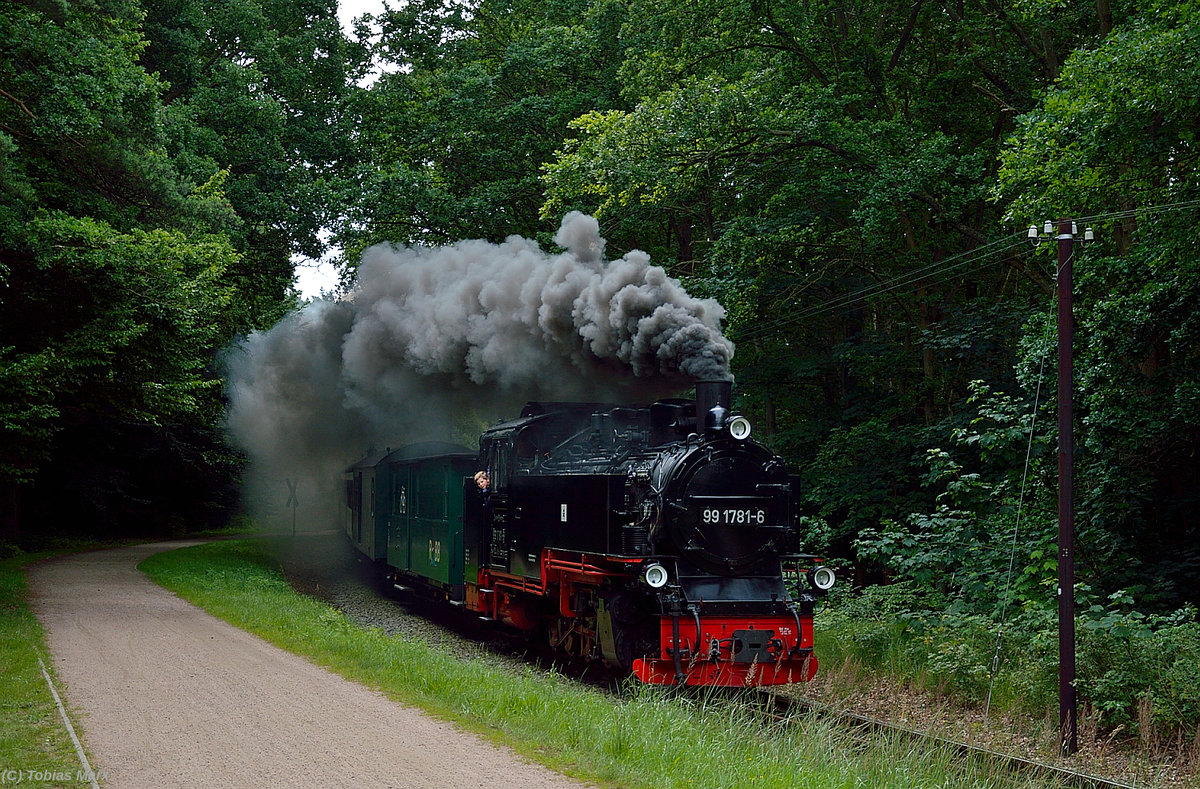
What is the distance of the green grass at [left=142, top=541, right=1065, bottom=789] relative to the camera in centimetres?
691

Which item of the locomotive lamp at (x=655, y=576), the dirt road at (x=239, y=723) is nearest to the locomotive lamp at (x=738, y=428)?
the locomotive lamp at (x=655, y=576)

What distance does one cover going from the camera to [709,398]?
1073 cm

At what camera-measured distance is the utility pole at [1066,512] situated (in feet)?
30.8

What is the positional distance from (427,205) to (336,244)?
12.6ft

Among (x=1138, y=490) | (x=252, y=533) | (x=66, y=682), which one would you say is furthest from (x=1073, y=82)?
(x=252, y=533)

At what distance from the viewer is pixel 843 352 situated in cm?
1995

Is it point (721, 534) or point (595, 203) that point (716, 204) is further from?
point (721, 534)

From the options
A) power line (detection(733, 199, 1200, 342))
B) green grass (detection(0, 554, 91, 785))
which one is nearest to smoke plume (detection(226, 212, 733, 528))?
power line (detection(733, 199, 1200, 342))

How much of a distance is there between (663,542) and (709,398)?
157cm

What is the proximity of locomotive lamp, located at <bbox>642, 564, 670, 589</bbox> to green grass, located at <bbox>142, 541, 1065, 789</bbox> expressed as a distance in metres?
0.93

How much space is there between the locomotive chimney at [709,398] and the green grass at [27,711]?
20.1ft

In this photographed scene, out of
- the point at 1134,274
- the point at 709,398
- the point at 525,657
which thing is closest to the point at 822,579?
the point at 709,398

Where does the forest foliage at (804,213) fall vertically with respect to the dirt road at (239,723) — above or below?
above

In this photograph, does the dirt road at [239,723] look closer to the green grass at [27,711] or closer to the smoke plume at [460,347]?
the green grass at [27,711]
